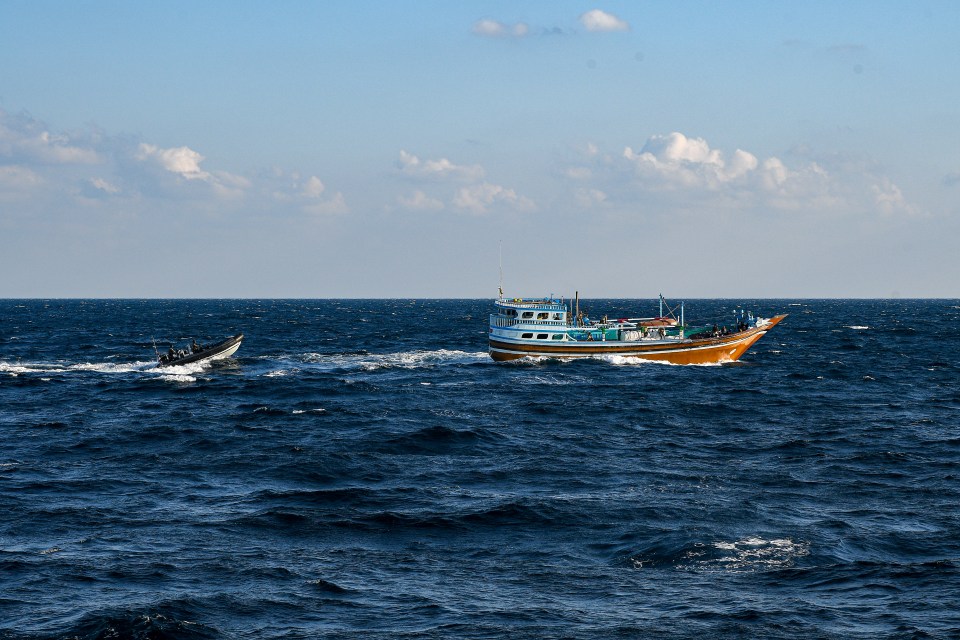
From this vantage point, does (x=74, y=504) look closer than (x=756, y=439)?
Yes

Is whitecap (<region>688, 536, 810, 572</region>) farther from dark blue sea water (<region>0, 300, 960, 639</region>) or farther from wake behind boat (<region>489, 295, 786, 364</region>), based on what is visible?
wake behind boat (<region>489, 295, 786, 364</region>)

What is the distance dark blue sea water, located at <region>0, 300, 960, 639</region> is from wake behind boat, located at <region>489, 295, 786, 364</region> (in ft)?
64.3

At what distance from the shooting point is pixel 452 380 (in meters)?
82.8

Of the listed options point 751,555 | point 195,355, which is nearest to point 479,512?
point 751,555

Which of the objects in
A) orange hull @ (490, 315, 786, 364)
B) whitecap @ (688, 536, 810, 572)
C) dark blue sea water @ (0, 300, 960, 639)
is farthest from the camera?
orange hull @ (490, 315, 786, 364)

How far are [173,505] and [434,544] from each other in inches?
454

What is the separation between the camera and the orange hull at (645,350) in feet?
308

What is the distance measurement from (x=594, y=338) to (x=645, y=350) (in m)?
5.25

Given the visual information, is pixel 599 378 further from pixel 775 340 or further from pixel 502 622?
pixel 775 340

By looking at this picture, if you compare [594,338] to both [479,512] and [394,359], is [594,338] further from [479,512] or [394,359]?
[479,512]

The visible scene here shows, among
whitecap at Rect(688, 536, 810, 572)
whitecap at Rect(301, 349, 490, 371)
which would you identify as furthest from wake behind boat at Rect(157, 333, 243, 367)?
whitecap at Rect(688, 536, 810, 572)

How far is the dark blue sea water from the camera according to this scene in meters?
24.8

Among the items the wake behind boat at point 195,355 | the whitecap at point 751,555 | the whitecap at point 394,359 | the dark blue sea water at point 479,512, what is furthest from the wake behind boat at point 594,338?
the whitecap at point 751,555

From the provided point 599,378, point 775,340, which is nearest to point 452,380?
point 599,378
